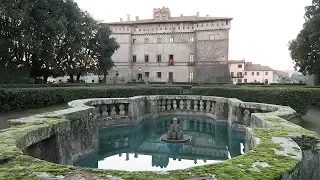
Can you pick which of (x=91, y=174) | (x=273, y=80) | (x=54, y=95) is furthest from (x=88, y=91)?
(x=273, y=80)

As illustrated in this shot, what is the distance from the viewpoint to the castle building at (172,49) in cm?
5100

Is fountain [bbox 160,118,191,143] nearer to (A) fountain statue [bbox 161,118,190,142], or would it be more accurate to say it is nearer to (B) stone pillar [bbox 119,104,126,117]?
(A) fountain statue [bbox 161,118,190,142]

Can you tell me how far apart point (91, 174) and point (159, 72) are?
51.5m

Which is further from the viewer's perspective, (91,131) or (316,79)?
(316,79)

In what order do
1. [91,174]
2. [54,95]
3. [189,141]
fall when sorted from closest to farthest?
[91,174]
[189,141]
[54,95]

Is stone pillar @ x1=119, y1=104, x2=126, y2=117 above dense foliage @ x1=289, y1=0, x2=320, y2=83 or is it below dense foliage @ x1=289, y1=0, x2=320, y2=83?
below

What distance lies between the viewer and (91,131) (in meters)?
8.58

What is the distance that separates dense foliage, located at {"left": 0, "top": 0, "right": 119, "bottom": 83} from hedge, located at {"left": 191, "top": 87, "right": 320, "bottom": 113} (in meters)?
16.1

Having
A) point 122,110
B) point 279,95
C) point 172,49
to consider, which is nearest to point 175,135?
point 122,110

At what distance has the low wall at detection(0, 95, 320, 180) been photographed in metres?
3.08

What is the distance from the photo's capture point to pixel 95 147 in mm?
8633

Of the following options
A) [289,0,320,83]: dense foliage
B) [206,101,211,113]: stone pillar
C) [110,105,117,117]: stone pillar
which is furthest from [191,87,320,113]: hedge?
[289,0,320,83]: dense foliage

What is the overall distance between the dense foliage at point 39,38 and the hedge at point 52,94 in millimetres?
8652

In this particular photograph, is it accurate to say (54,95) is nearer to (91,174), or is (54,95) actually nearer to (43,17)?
(43,17)
